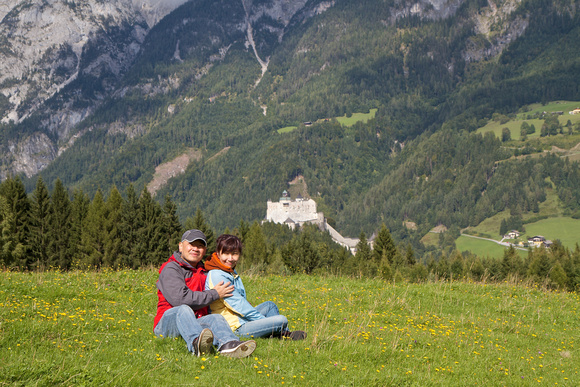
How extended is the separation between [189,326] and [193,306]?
0.79 m

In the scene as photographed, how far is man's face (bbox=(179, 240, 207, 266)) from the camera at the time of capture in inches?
459

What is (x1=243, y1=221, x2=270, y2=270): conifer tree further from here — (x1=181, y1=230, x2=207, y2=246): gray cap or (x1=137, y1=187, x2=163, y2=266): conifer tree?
(x1=181, y1=230, x2=207, y2=246): gray cap

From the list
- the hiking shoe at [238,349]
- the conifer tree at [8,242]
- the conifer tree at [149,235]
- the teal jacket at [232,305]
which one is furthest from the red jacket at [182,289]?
the conifer tree at [149,235]

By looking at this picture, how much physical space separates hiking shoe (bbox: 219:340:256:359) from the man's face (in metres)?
2.25

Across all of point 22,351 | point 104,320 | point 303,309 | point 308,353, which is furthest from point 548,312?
point 22,351

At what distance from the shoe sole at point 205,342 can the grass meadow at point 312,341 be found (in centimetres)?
27

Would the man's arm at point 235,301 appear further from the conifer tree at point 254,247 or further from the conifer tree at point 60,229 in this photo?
the conifer tree at point 254,247

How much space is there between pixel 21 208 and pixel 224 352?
68.0m

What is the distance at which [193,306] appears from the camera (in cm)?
1127

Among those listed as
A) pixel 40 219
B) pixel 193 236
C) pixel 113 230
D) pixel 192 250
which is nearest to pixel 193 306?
pixel 192 250

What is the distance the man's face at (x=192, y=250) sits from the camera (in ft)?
38.3

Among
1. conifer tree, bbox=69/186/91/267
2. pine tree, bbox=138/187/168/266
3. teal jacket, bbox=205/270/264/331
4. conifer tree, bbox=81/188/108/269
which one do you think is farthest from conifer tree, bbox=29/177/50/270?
teal jacket, bbox=205/270/264/331

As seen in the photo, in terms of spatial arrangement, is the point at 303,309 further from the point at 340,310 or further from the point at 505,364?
the point at 505,364

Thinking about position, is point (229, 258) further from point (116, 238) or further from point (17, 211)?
point (116, 238)
